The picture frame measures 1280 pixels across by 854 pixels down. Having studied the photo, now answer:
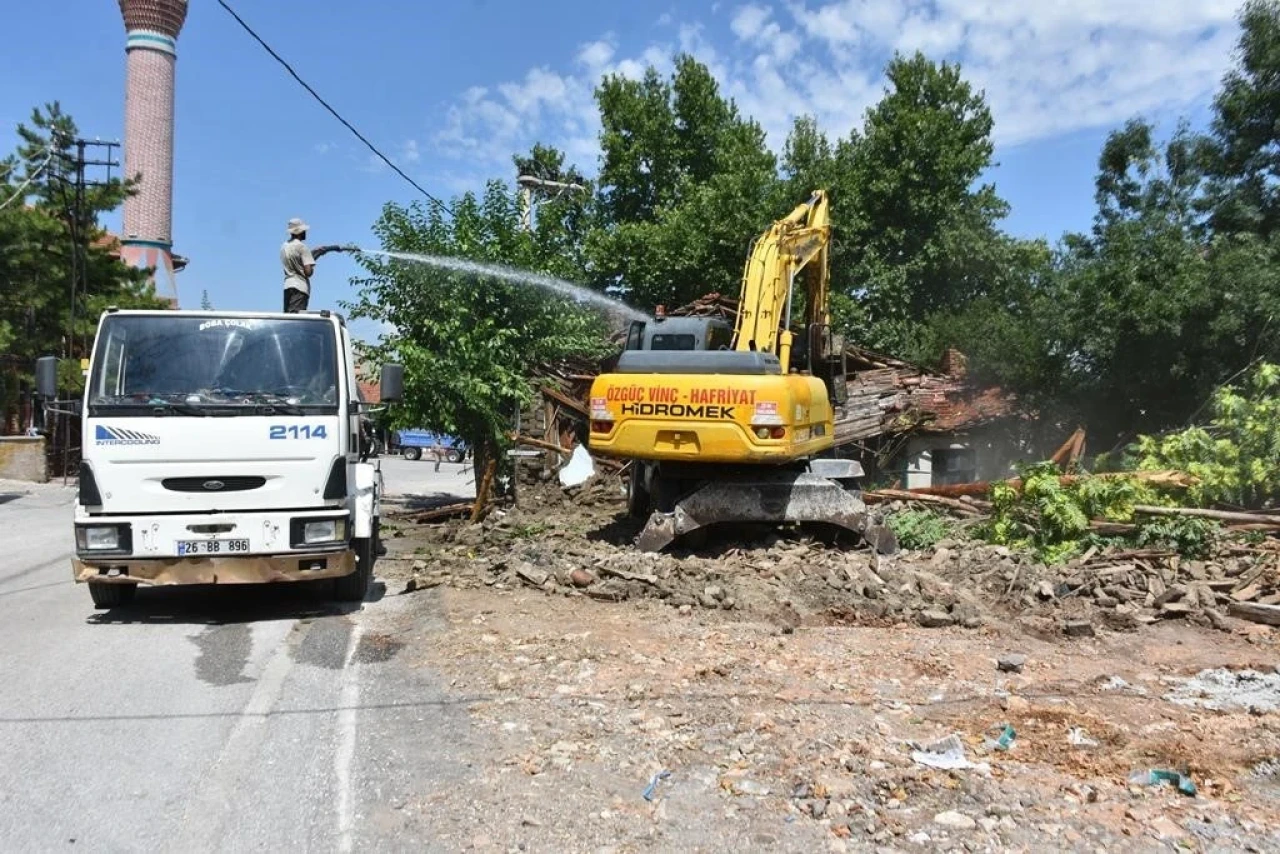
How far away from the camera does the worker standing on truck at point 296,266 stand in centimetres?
1002

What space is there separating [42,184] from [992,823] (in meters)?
24.9

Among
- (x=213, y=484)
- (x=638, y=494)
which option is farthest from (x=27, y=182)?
(x=213, y=484)

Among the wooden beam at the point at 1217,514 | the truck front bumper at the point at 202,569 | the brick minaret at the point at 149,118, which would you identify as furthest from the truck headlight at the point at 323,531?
the brick minaret at the point at 149,118

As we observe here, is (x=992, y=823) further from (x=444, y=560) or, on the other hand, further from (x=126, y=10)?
(x=126, y=10)

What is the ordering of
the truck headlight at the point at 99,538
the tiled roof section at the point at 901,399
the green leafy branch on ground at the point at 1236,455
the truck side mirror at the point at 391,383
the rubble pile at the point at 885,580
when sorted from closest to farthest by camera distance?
1. the truck headlight at the point at 99,538
2. the rubble pile at the point at 885,580
3. the truck side mirror at the point at 391,383
4. the green leafy branch on ground at the point at 1236,455
5. the tiled roof section at the point at 901,399

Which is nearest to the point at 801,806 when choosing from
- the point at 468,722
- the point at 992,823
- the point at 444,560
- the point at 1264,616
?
the point at 992,823

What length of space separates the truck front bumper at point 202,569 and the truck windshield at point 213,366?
1.13 m

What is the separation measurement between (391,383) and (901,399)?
12.5 meters

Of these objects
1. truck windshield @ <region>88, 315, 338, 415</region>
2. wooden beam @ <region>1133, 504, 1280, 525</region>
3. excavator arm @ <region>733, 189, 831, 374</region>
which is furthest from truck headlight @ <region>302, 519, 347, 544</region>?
wooden beam @ <region>1133, 504, 1280, 525</region>

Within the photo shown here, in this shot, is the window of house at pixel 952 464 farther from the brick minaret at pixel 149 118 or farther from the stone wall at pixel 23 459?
the brick minaret at pixel 149 118

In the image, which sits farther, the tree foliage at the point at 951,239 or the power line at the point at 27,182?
the power line at the point at 27,182

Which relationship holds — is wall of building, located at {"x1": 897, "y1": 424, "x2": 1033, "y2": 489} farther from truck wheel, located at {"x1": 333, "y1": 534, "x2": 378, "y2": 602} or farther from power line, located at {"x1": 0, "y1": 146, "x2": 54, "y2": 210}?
power line, located at {"x1": 0, "y1": 146, "x2": 54, "y2": 210}

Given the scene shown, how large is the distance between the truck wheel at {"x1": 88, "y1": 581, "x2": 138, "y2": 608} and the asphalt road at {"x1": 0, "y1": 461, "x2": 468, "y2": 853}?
0.14 meters

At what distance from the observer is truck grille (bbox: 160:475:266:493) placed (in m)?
7.63
